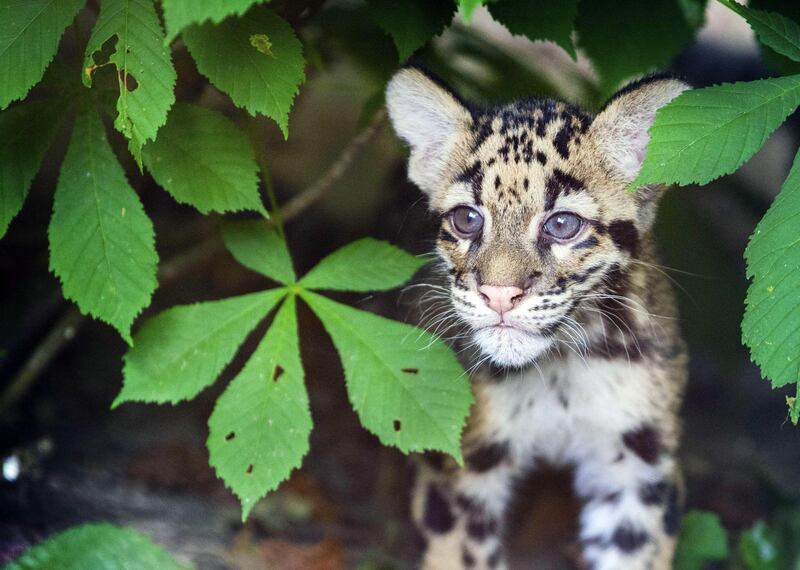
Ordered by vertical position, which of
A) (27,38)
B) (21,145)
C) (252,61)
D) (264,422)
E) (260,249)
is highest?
(252,61)

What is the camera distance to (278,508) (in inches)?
215

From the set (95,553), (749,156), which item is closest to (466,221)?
(749,156)

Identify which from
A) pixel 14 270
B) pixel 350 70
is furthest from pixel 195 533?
pixel 350 70

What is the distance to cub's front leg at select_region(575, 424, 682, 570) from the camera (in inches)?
170

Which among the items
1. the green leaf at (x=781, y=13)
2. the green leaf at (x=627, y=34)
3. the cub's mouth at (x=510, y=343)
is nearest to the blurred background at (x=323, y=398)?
the green leaf at (x=781, y=13)

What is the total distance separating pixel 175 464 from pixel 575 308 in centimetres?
291

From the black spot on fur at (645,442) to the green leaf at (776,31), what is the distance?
1851 mm

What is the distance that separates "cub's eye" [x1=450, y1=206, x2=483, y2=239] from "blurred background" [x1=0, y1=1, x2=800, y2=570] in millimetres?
649

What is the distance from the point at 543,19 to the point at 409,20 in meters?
0.54

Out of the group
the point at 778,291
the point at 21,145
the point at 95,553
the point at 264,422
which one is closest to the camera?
the point at 778,291

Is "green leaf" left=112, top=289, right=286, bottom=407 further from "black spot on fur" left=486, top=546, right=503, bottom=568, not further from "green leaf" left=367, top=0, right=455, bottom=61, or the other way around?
"black spot on fur" left=486, top=546, right=503, bottom=568

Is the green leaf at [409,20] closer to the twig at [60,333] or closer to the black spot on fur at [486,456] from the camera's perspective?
the twig at [60,333]

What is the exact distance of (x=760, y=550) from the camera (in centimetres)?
472

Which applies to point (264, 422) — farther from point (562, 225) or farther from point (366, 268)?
point (562, 225)
